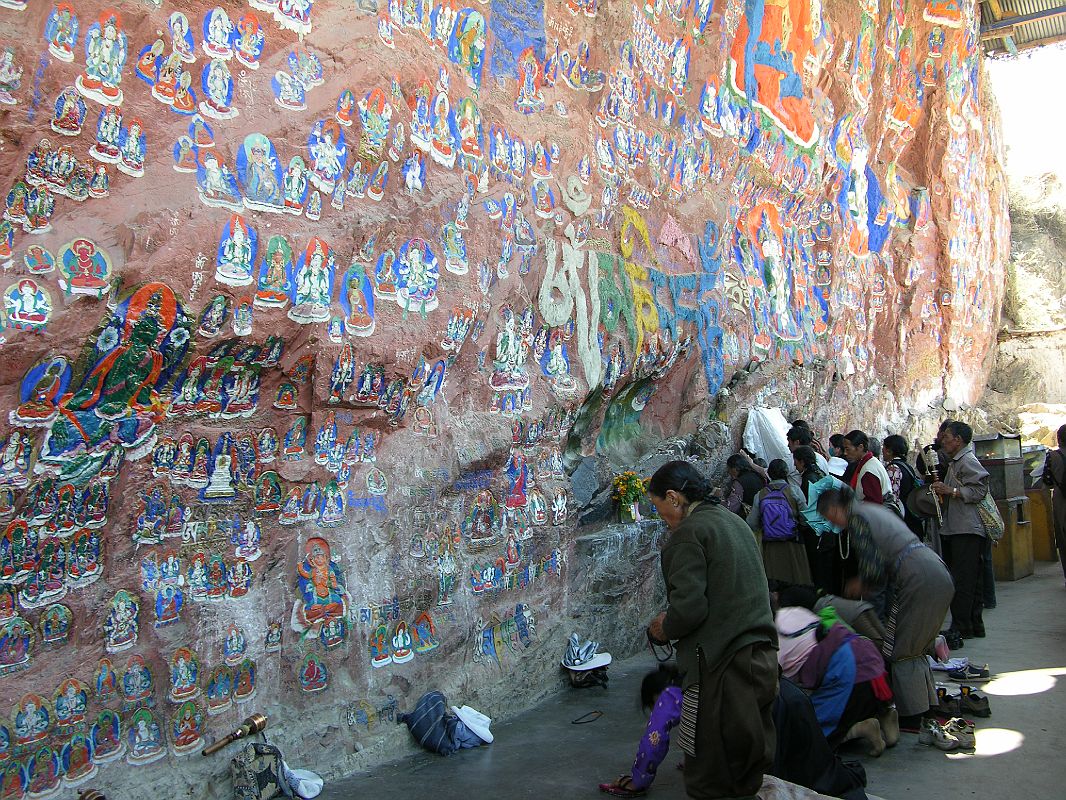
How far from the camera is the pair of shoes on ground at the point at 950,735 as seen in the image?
13.0 ft

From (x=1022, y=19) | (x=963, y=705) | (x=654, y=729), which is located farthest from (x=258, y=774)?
(x=1022, y=19)

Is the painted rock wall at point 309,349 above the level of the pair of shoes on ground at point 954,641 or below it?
above

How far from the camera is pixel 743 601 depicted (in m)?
2.83

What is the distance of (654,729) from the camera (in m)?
3.39

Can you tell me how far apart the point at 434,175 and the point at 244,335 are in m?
1.66

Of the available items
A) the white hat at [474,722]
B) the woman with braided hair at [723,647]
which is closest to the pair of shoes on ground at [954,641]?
the white hat at [474,722]

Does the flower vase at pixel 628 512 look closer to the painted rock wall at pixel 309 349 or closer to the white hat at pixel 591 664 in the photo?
the painted rock wall at pixel 309 349

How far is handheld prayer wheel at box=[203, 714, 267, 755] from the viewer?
3.44 m

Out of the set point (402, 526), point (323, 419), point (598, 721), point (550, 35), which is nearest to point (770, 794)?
point (598, 721)

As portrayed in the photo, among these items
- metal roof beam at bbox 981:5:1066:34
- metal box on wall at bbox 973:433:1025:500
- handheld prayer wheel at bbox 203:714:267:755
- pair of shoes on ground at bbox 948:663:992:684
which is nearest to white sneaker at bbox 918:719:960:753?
pair of shoes on ground at bbox 948:663:992:684

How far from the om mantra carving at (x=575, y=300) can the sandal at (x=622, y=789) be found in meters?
3.12

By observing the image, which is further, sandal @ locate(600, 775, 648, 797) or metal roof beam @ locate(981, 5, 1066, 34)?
metal roof beam @ locate(981, 5, 1066, 34)

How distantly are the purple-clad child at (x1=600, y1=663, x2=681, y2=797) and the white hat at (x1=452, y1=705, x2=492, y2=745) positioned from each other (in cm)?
91

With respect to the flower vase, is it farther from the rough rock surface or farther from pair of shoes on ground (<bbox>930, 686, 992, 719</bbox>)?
the rough rock surface
